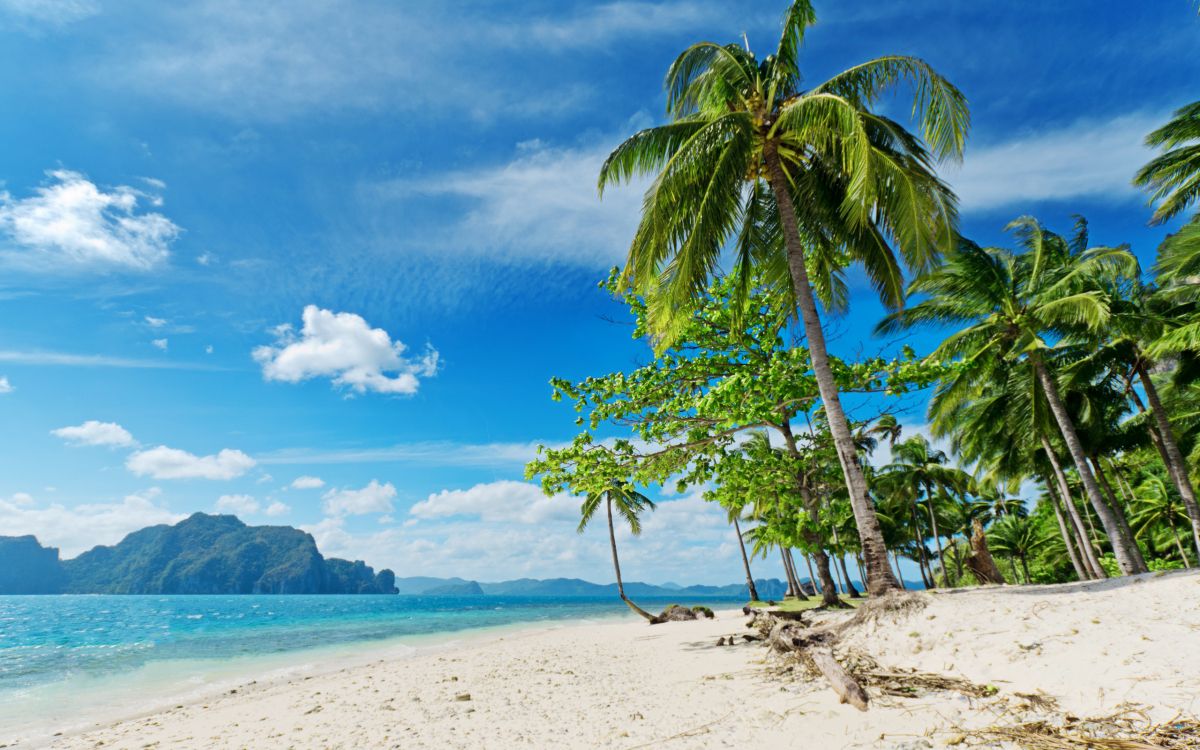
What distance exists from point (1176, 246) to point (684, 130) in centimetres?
1311

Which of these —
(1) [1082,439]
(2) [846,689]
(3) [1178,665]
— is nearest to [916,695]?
(2) [846,689]

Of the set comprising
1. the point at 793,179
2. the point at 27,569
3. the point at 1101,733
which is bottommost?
the point at 1101,733

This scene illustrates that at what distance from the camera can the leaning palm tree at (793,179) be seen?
8.11 m

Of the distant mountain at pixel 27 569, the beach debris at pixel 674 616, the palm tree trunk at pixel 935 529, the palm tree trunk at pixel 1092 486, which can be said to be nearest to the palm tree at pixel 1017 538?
the palm tree trunk at pixel 935 529

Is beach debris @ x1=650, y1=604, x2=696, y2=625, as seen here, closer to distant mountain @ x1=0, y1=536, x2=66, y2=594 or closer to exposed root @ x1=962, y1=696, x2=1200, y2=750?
exposed root @ x1=962, y1=696, x2=1200, y2=750

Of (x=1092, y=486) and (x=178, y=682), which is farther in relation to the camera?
(x=178, y=682)

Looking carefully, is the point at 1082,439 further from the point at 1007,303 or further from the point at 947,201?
the point at 947,201

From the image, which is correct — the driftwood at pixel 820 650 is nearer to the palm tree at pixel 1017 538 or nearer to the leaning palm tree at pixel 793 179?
the leaning palm tree at pixel 793 179

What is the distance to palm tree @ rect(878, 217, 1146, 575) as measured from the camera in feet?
43.6

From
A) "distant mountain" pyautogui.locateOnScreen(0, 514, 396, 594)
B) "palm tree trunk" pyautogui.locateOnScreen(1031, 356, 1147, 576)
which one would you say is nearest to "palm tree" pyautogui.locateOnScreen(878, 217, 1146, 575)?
"palm tree trunk" pyautogui.locateOnScreen(1031, 356, 1147, 576)

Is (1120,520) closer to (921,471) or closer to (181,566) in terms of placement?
(921,471)

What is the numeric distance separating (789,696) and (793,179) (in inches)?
346

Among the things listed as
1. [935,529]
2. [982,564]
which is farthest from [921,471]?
[982,564]

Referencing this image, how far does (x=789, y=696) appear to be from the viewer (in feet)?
16.9
